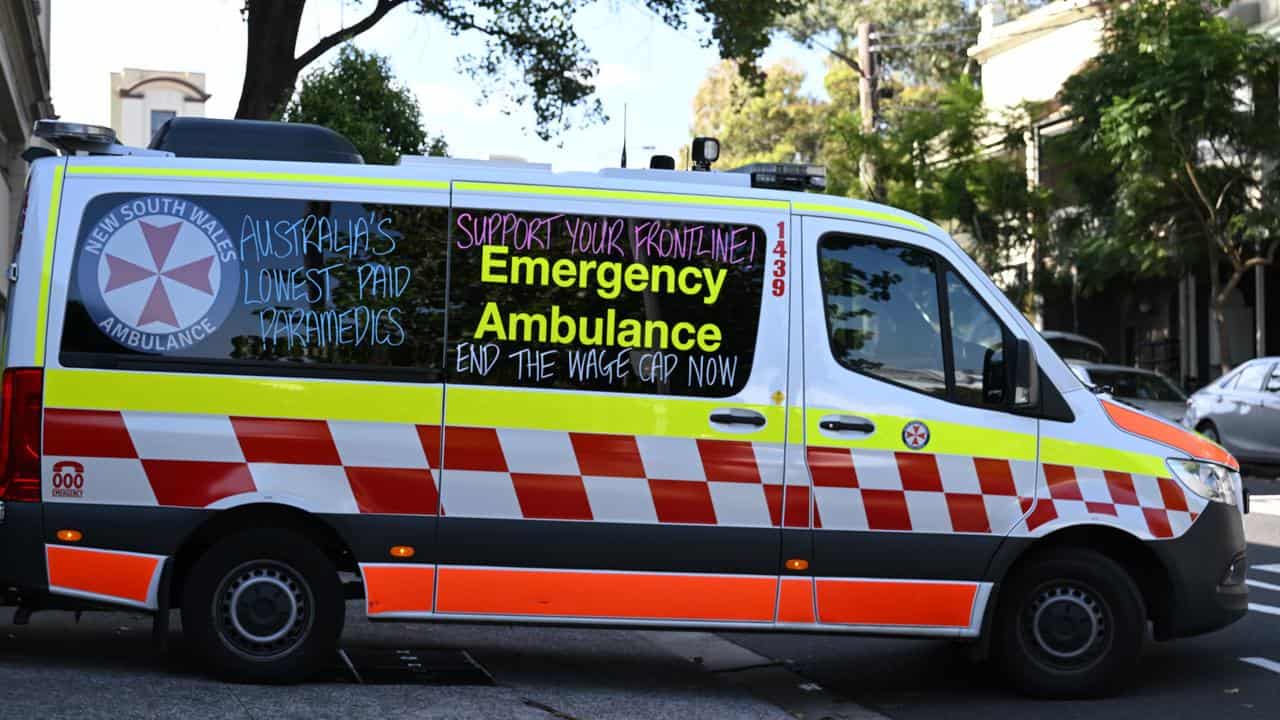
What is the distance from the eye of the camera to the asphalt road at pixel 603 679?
6352mm

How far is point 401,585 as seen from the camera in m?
6.71

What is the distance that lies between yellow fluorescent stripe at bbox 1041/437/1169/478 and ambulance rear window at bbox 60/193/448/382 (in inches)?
106

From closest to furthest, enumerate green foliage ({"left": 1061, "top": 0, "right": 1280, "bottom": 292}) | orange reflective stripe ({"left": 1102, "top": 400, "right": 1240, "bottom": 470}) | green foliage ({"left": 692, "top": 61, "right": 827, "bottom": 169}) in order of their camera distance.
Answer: orange reflective stripe ({"left": 1102, "top": 400, "right": 1240, "bottom": 470}), green foliage ({"left": 1061, "top": 0, "right": 1280, "bottom": 292}), green foliage ({"left": 692, "top": 61, "right": 827, "bottom": 169})

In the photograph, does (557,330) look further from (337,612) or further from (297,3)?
(297,3)

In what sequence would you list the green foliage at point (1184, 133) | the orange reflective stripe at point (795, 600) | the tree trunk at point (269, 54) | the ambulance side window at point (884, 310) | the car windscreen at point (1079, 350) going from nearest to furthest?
the orange reflective stripe at point (795, 600) → the ambulance side window at point (884, 310) → the tree trunk at point (269, 54) → the green foliage at point (1184, 133) → the car windscreen at point (1079, 350)

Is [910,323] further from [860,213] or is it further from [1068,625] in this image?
[1068,625]

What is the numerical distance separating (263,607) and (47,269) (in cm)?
169

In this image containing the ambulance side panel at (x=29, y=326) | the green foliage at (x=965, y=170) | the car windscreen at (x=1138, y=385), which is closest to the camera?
the ambulance side panel at (x=29, y=326)

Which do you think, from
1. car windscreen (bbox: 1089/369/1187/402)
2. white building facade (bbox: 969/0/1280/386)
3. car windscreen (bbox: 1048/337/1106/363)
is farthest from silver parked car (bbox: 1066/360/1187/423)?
white building facade (bbox: 969/0/1280/386)

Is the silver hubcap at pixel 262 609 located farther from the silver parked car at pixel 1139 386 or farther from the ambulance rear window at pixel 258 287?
the silver parked car at pixel 1139 386

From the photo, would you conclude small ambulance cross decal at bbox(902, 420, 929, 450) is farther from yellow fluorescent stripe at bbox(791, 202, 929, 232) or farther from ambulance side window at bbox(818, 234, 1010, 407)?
yellow fluorescent stripe at bbox(791, 202, 929, 232)

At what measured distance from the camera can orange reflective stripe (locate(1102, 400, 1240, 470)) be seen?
7117 millimetres

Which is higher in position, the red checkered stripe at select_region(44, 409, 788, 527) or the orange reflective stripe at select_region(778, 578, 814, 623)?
the red checkered stripe at select_region(44, 409, 788, 527)

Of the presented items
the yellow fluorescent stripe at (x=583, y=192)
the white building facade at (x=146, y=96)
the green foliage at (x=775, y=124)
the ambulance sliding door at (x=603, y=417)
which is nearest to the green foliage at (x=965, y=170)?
the yellow fluorescent stripe at (x=583, y=192)
